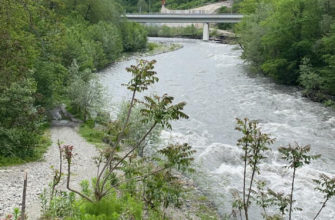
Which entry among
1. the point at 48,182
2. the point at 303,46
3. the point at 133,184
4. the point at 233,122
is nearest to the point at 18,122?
the point at 48,182

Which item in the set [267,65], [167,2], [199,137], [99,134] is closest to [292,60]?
[267,65]

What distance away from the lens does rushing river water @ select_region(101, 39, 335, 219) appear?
1862 centimetres

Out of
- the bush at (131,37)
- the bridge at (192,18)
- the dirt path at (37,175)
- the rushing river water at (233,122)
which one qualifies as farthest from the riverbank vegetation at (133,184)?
the bridge at (192,18)

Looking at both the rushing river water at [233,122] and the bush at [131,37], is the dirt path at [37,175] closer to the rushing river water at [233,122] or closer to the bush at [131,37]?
the rushing river water at [233,122]

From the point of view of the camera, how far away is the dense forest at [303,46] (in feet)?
115

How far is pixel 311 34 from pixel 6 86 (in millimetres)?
31080

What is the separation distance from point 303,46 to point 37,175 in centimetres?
3058

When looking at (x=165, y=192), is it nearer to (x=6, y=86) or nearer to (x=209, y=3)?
(x=6, y=86)

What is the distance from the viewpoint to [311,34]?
39.4m

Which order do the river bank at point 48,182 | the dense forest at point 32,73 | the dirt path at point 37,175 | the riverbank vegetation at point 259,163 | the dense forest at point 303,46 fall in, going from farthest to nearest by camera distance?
1. the dense forest at point 303,46
2. the dense forest at point 32,73
3. the river bank at point 48,182
4. the dirt path at point 37,175
5. the riverbank vegetation at point 259,163

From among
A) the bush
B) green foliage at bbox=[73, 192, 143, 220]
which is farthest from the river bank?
the bush

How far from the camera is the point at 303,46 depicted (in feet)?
127

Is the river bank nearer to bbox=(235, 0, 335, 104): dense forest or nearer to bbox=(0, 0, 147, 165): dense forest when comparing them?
bbox=(0, 0, 147, 165): dense forest

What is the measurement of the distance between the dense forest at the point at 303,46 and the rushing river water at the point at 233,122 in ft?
5.91
